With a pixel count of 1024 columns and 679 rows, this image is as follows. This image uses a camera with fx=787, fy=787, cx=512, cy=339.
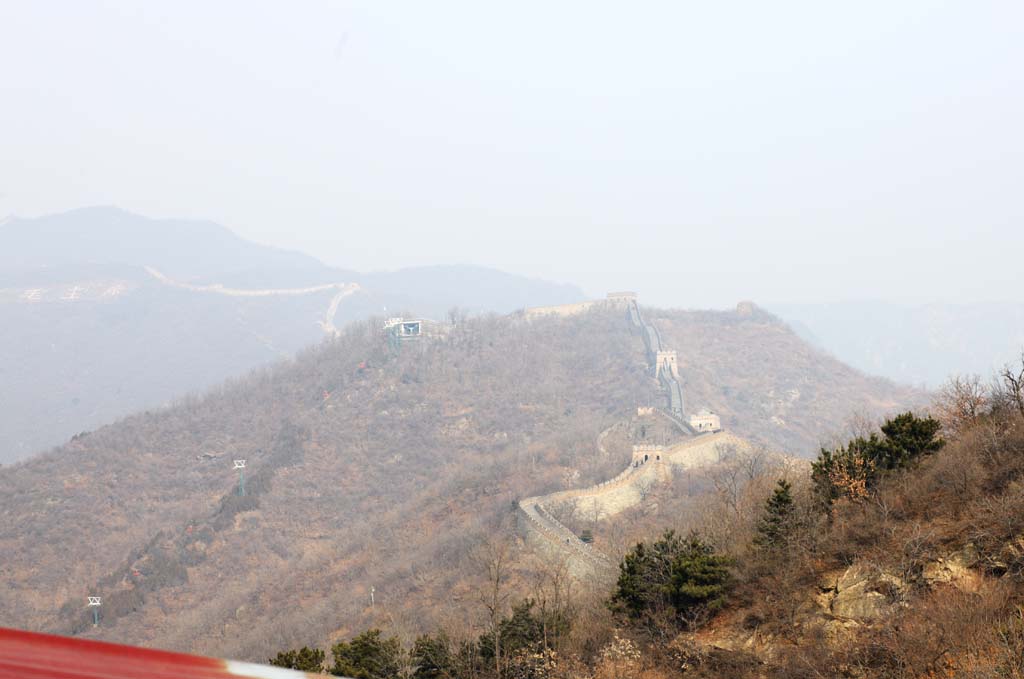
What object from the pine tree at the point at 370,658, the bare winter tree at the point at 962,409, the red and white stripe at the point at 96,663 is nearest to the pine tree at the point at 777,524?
A: the bare winter tree at the point at 962,409

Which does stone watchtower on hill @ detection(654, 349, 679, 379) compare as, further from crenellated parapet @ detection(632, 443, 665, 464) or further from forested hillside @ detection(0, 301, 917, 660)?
crenellated parapet @ detection(632, 443, 665, 464)

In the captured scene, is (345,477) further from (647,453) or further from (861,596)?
(861,596)

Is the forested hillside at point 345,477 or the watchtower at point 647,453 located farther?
the watchtower at point 647,453

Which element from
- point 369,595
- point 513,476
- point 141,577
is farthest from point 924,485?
point 141,577

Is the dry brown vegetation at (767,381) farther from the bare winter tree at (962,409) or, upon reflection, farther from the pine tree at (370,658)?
the pine tree at (370,658)

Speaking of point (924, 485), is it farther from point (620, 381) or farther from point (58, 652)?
point (620, 381)

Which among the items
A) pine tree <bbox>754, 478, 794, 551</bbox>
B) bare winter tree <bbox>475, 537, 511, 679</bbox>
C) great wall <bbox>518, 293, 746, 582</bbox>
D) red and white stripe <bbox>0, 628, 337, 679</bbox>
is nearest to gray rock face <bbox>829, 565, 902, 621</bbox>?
pine tree <bbox>754, 478, 794, 551</bbox>

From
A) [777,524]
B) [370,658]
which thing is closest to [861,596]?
[777,524]
